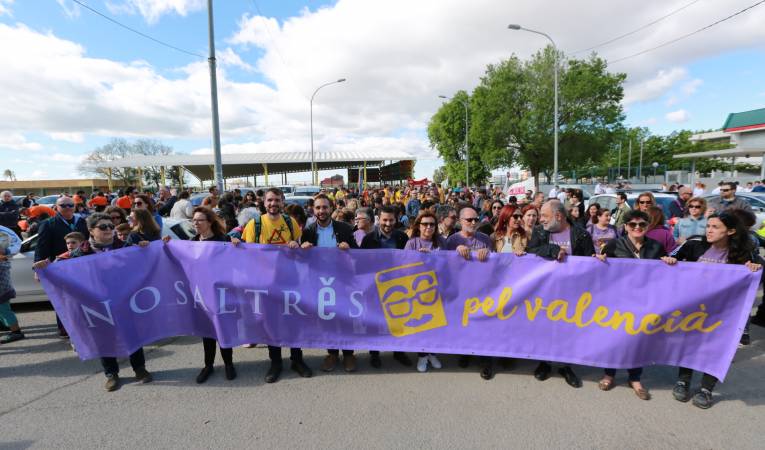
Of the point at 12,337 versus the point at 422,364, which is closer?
the point at 422,364

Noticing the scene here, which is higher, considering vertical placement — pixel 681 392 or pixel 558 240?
pixel 558 240

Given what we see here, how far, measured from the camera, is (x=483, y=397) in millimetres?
3445

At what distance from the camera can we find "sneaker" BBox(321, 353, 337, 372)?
3.99 m

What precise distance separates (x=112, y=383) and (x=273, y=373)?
1.50 m

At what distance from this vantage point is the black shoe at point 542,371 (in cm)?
376

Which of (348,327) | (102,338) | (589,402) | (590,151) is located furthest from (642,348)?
(590,151)

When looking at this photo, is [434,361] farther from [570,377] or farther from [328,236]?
[328,236]

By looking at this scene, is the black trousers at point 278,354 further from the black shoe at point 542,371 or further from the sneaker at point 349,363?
the black shoe at point 542,371

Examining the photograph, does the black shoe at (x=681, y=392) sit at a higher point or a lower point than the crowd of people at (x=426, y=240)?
lower

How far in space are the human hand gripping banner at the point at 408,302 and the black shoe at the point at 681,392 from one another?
→ 18cm

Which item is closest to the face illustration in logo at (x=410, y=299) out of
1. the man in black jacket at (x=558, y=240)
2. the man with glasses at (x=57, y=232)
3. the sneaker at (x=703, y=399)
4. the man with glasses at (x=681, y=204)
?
the man in black jacket at (x=558, y=240)

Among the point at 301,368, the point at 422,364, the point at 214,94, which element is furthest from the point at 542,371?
the point at 214,94

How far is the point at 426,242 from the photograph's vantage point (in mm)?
4008

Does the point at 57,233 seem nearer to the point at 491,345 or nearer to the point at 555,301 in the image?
the point at 491,345
